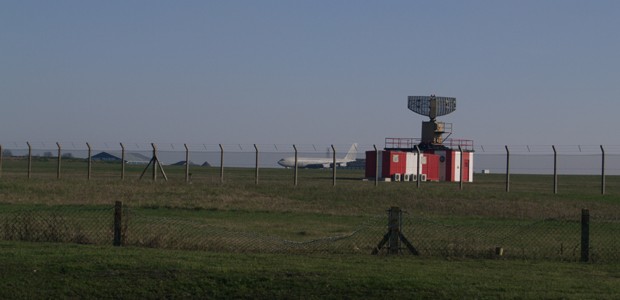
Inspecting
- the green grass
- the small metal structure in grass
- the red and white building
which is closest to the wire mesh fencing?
the green grass

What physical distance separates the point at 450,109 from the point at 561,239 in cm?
4891

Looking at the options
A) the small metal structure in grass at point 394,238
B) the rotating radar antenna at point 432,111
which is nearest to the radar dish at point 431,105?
the rotating radar antenna at point 432,111

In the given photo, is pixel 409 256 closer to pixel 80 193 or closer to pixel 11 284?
pixel 11 284

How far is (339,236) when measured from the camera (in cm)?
1962

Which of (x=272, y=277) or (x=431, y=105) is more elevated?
(x=431, y=105)

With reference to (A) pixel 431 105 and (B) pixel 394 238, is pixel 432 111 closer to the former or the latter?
(A) pixel 431 105

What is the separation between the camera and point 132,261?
505 inches

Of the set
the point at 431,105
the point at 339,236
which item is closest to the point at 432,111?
the point at 431,105

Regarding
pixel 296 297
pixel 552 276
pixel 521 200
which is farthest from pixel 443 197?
pixel 296 297

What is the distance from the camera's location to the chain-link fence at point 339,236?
50.4ft

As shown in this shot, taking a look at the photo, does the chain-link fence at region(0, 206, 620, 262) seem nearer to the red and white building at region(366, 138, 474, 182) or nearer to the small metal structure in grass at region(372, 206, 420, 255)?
the small metal structure in grass at region(372, 206, 420, 255)

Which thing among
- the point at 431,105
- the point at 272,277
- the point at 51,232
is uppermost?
the point at 431,105

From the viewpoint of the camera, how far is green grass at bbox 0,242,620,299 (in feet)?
37.2

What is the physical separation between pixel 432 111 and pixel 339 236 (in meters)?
48.1
